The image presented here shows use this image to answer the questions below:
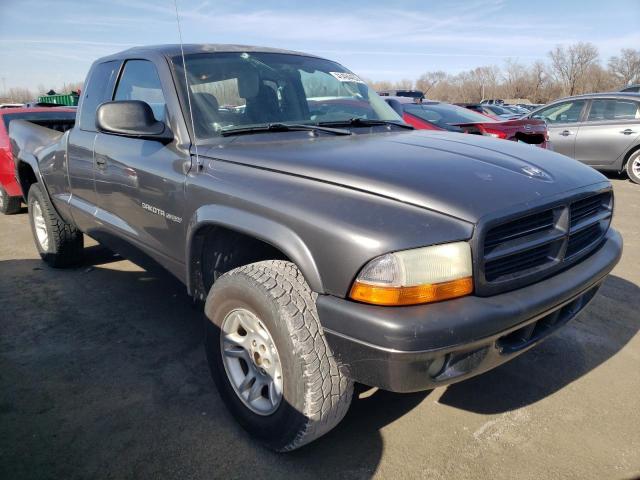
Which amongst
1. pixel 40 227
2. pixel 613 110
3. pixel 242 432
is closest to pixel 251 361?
pixel 242 432

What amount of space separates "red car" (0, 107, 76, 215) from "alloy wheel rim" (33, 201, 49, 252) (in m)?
1.73

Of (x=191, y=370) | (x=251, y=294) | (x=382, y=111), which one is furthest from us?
(x=382, y=111)

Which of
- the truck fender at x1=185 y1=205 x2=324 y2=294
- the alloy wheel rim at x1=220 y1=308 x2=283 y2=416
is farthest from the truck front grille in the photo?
the alloy wheel rim at x1=220 y1=308 x2=283 y2=416

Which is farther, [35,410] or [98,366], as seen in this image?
[98,366]

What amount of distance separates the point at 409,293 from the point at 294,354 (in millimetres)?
514

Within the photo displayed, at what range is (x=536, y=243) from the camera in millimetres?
1953

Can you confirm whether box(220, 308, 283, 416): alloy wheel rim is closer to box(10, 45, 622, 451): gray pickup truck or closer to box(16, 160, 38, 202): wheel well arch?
box(10, 45, 622, 451): gray pickup truck

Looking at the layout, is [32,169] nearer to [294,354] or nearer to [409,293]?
[294,354]

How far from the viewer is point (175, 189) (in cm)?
257

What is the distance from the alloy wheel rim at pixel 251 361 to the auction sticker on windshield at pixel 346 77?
6.44ft

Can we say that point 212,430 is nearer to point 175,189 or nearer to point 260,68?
point 175,189

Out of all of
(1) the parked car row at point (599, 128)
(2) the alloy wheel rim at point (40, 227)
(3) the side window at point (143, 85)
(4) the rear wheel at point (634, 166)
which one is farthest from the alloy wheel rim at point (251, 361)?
(4) the rear wheel at point (634, 166)

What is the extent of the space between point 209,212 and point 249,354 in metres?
0.69

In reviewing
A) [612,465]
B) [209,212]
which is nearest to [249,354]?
[209,212]
